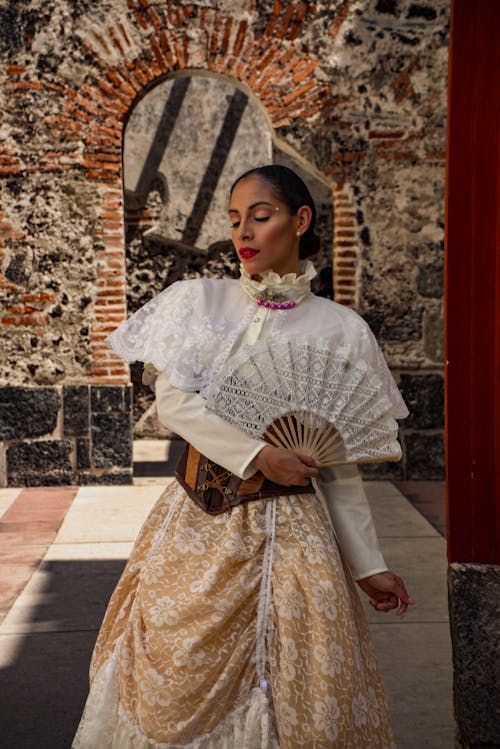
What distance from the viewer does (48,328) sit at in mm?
7078

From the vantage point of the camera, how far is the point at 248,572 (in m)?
2.05

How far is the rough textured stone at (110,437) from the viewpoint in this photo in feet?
23.2

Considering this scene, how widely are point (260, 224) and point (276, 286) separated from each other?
0.48 ft

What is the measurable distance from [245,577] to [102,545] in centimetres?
343

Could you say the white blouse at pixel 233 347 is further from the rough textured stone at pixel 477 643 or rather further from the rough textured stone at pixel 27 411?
the rough textured stone at pixel 27 411

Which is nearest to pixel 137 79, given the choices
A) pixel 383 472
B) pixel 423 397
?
pixel 423 397

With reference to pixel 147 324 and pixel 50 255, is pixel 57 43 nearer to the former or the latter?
pixel 50 255

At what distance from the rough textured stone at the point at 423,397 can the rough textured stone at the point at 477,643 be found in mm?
4795

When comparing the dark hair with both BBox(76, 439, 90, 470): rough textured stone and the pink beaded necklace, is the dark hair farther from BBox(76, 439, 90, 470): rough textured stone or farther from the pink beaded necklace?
BBox(76, 439, 90, 470): rough textured stone

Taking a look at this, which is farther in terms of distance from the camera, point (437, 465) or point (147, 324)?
point (437, 465)

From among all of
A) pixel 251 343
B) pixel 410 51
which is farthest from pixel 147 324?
pixel 410 51

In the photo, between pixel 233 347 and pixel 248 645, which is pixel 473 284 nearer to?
pixel 233 347

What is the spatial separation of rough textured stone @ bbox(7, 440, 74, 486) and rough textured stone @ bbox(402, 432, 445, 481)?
2.47m

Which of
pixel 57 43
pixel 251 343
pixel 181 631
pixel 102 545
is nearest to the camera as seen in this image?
pixel 181 631
